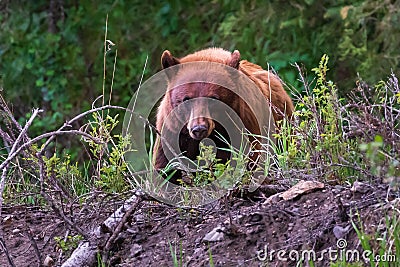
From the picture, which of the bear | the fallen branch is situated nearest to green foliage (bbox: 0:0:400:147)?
the bear

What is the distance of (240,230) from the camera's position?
3.21m

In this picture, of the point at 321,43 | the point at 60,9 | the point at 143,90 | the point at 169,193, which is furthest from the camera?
the point at 60,9

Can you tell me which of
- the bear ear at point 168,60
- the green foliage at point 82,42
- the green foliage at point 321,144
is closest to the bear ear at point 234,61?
the bear ear at point 168,60

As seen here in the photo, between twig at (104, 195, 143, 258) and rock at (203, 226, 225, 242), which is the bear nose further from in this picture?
rock at (203, 226, 225, 242)

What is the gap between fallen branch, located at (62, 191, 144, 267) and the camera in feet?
10.7

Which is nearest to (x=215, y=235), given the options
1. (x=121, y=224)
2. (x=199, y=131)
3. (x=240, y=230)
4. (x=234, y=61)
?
(x=240, y=230)

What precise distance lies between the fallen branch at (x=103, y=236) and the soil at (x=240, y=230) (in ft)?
0.17

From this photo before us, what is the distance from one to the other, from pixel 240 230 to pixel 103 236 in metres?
0.58

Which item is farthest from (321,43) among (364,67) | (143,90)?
(143,90)

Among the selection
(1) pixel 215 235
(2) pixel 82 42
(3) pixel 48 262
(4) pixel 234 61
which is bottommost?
(2) pixel 82 42

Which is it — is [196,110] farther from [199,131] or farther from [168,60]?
[168,60]

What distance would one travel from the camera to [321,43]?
7977 millimetres

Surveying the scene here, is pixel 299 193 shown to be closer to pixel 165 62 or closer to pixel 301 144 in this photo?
pixel 301 144

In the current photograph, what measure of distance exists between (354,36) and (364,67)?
1.62ft
